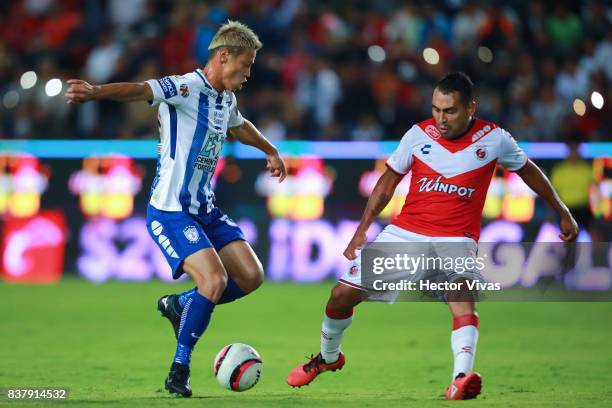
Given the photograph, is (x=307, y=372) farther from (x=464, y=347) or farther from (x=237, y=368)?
(x=464, y=347)

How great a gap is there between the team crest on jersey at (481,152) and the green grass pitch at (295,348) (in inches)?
59.0

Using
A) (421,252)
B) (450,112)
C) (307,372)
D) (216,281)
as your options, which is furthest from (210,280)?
(450,112)

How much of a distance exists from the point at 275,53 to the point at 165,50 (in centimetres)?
170

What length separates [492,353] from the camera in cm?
927

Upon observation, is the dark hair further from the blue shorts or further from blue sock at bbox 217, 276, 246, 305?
blue sock at bbox 217, 276, 246, 305

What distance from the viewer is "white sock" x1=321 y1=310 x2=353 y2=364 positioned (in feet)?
23.7

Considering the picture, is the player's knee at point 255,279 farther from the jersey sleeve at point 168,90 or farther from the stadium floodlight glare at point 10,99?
the stadium floodlight glare at point 10,99

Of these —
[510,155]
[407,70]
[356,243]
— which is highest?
[407,70]

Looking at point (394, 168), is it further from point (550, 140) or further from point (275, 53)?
point (275, 53)

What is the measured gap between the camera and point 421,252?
6973 millimetres

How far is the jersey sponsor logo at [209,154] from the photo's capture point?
7.15 m

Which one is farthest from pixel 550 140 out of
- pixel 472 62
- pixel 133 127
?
pixel 133 127

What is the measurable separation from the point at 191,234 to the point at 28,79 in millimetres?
10622

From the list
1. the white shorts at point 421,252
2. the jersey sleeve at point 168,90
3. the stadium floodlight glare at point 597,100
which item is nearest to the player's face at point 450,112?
the white shorts at point 421,252
